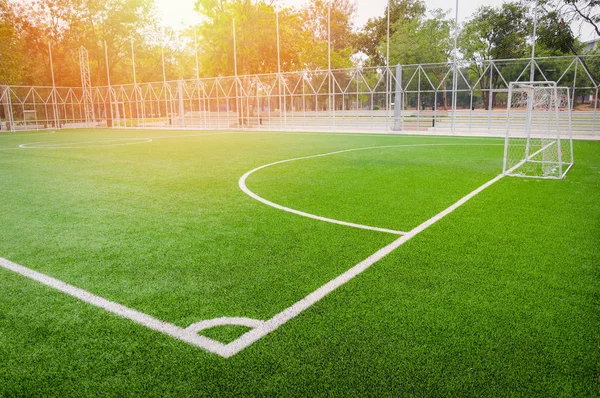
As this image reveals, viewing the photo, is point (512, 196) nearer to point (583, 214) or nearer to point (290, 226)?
point (583, 214)

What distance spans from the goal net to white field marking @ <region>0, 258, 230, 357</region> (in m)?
7.52

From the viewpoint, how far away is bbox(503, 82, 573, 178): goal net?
8.82 meters

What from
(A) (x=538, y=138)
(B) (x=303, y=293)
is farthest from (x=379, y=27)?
(B) (x=303, y=293)

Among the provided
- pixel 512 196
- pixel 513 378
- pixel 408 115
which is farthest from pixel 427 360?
pixel 408 115

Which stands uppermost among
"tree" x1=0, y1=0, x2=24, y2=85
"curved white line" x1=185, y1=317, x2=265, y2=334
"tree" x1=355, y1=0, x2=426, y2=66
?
"tree" x1=355, y1=0, x2=426, y2=66

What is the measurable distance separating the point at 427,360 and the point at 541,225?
3393mm

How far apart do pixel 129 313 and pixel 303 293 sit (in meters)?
1.23

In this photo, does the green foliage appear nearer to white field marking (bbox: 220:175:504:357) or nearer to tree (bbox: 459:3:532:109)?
tree (bbox: 459:3:532:109)

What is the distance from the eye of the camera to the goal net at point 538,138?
882cm

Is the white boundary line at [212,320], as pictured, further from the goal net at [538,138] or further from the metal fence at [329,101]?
Answer: the metal fence at [329,101]

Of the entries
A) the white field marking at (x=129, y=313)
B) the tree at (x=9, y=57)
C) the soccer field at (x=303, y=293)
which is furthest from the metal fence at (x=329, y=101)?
the white field marking at (x=129, y=313)

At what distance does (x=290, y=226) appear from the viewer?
5.09 m

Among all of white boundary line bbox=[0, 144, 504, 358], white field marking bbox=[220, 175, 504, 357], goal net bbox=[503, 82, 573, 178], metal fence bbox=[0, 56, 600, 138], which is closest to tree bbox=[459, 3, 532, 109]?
metal fence bbox=[0, 56, 600, 138]

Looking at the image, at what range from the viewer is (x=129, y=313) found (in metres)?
3.04
